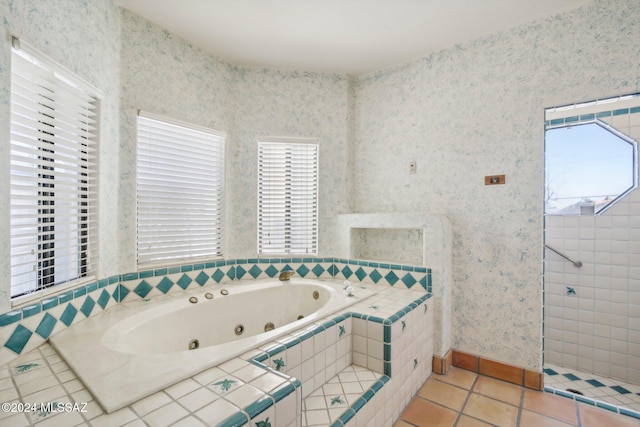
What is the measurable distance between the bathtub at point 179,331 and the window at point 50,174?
1.14 ft

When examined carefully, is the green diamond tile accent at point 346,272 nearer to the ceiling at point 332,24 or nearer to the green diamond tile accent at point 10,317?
the ceiling at point 332,24

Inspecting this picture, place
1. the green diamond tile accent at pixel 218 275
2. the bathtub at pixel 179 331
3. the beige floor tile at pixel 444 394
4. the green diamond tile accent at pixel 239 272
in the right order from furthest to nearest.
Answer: the green diamond tile accent at pixel 239 272 < the green diamond tile accent at pixel 218 275 < the beige floor tile at pixel 444 394 < the bathtub at pixel 179 331

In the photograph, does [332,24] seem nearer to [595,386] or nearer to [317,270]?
[317,270]

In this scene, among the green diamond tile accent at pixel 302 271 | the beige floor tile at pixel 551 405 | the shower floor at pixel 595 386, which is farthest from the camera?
the green diamond tile accent at pixel 302 271

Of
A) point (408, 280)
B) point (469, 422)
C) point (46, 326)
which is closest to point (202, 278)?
point (46, 326)

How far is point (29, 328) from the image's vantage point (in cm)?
127

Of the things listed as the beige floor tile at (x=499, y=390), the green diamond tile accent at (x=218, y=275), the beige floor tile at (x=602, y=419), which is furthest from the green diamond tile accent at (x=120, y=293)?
the beige floor tile at (x=602, y=419)

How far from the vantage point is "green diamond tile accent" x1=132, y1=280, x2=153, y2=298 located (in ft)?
6.57

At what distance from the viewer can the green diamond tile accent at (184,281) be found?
2.23 m

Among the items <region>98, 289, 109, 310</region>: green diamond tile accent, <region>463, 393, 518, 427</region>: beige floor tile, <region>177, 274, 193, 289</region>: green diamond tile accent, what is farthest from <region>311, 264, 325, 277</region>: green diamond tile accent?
<region>98, 289, 109, 310</region>: green diamond tile accent

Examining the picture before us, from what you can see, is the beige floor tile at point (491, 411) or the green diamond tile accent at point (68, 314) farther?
the beige floor tile at point (491, 411)

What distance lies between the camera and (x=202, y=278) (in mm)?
2359

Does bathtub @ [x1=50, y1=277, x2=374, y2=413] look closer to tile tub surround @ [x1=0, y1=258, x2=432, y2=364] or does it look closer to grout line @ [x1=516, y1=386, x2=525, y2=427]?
tile tub surround @ [x1=0, y1=258, x2=432, y2=364]

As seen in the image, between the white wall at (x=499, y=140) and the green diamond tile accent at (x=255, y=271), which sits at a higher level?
the white wall at (x=499, y=140)
